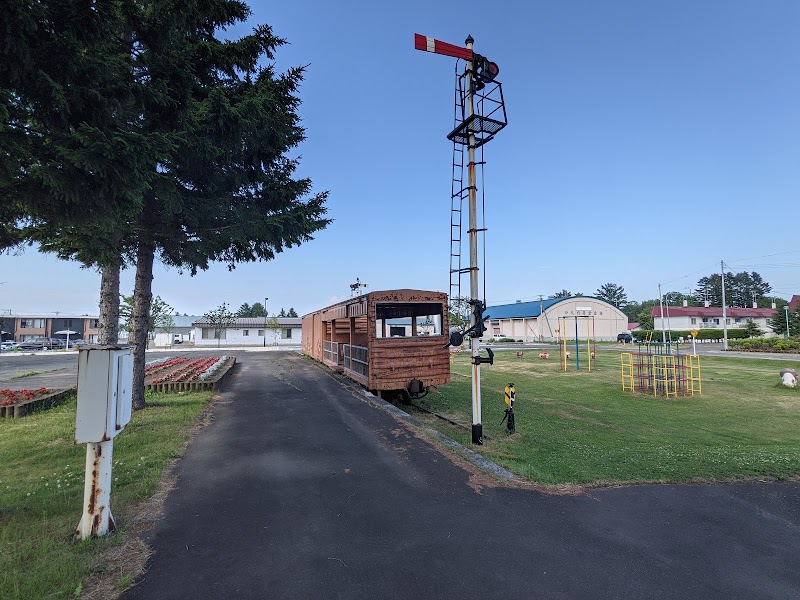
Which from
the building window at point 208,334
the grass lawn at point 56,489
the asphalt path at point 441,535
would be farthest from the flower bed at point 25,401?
the building window at point 208,334

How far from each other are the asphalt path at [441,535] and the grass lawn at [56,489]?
45cm

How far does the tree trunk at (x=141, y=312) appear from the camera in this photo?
9.49 meters

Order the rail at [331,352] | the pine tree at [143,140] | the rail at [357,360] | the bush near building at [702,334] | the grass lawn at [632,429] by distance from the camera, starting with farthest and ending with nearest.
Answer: the bush near building at [702,334], the rail at [331,352], the rail at [357,360], the grass lawn at [632,429], the pine tree at [143,140]

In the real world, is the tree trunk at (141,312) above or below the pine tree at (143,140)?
below

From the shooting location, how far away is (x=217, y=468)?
5.62 meters

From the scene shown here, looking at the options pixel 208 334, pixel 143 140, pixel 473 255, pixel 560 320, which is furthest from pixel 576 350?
pixel 208 334

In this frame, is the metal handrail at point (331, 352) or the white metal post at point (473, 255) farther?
the metal handrail at point (331, 352)

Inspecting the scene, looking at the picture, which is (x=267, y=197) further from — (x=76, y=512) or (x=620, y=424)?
(x=620, y=424)

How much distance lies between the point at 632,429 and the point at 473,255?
19.4 feet

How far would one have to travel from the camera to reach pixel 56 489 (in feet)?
15.4

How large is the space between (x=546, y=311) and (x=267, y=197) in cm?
5535

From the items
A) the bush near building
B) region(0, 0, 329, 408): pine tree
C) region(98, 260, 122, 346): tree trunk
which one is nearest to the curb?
region(0, 0, 329, 408): pine tree

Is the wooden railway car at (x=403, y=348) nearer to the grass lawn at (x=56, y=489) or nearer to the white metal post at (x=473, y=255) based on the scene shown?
the white metal post at (x=473, y=255)

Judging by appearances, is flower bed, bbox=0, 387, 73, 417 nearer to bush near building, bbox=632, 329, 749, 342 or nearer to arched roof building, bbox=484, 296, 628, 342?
bush near building, bbox=632, 329, 749, 342
